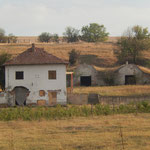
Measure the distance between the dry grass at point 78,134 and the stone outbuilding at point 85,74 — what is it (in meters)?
23.7

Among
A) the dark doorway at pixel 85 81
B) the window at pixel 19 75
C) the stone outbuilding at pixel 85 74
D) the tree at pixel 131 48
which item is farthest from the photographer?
the tree at pixel 131 48

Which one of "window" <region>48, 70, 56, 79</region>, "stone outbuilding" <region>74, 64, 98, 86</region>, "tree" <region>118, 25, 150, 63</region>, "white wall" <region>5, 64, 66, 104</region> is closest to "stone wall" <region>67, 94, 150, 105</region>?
"white wall" <region>5, 64, 66, 104</region>

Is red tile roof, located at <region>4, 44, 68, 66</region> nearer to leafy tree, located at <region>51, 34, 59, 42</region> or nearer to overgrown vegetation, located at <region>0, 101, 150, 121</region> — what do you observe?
overgrown vegetation, located at <region>0, 101, 150, 121</region>

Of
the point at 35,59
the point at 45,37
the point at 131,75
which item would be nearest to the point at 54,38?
the point at 45,37

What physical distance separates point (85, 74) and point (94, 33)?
201 ft

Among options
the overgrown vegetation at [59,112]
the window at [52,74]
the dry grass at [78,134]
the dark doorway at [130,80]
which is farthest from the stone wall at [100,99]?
the dark doorway at [130,80]

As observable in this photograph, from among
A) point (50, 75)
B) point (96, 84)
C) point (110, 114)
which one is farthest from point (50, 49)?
point (110, 114)

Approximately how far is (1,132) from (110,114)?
10314 mm

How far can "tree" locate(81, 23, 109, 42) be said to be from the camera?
4154 inches

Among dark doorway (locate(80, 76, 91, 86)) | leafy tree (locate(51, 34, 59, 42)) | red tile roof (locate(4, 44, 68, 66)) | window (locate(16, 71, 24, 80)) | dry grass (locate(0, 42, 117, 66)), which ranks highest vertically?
leafy tree (locate(51, 34, 59, 42))

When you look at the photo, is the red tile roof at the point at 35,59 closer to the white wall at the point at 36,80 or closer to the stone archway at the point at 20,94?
the white wall at the point at 36,80

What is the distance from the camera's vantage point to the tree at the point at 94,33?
346 ft

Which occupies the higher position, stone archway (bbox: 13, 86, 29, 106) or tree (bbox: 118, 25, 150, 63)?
tree (bbox: 118, 25, 150, 63)

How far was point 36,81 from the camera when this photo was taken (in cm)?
3319
